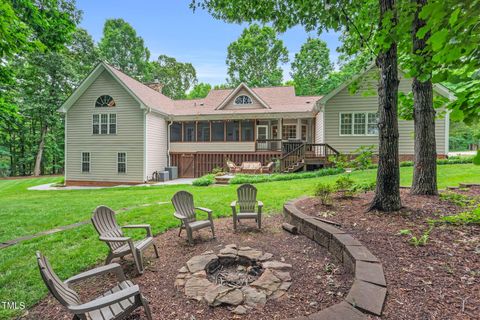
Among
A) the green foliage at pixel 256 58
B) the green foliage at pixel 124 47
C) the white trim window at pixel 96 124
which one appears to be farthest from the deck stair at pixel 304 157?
the green foliage at pixel 124 47

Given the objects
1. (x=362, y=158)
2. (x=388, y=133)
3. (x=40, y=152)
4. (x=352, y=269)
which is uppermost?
(x=40, y=152)

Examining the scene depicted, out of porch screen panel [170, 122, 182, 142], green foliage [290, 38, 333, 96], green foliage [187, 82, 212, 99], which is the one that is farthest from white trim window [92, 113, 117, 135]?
green foliage [290, 38, 333, 96]

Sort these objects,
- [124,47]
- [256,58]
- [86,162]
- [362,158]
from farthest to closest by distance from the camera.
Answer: [256,58], [124,47], [86,162], [362,158]

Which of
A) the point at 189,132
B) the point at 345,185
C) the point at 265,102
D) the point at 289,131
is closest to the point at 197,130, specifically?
the point at 189,132

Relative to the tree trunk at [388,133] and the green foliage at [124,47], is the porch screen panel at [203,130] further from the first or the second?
the green foliage at [124,47]

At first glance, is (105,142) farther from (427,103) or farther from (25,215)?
(427,103)

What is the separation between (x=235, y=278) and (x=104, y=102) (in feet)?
53.7

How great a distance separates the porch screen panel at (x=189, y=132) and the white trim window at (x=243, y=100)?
3961 millimetres

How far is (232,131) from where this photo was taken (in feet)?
62.4

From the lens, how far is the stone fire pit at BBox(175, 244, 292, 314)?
8.54 ft

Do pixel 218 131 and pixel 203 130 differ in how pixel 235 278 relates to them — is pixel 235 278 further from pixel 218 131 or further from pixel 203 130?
pixel 203 130

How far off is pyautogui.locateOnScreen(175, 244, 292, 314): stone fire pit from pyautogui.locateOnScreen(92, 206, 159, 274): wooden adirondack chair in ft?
2.20

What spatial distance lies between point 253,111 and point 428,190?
1306 cm

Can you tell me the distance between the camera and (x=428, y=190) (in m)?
5.27
